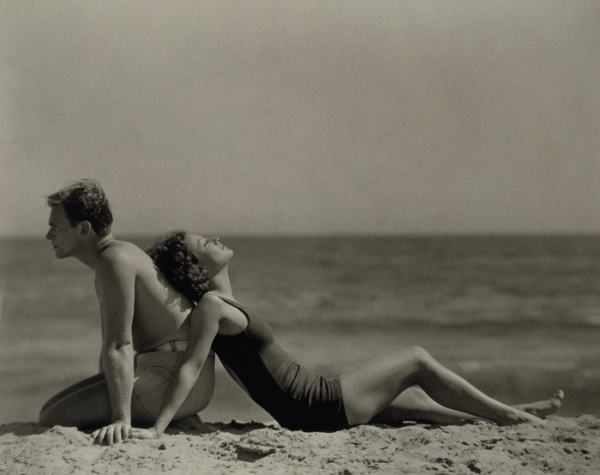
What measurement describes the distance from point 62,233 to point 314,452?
5.32 feet

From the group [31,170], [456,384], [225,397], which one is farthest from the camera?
[225,397]

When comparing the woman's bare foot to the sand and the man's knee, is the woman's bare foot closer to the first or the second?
the sand

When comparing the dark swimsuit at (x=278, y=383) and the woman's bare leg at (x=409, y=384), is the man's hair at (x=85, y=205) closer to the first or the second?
the dark swimsuit at (x=278, y=383)

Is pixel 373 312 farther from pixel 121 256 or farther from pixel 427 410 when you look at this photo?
pixel 121 256

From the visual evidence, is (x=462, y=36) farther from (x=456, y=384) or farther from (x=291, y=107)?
(x=456, y=384)

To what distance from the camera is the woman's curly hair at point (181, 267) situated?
A: 3541 millimetres

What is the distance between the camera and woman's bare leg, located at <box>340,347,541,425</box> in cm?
350

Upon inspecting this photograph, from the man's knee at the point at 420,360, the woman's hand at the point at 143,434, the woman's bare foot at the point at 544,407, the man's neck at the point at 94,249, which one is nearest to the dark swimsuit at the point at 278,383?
the man's knee at the point at 420,360

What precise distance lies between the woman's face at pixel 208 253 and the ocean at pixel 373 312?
0.75 metres

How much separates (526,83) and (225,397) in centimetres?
321

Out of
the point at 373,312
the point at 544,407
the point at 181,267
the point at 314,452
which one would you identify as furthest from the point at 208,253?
the point at 373,312

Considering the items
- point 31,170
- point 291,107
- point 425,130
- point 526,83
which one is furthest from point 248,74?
point 526,83

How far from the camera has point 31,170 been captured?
14.1 ft

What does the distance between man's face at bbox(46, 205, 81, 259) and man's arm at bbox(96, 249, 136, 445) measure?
258mm
